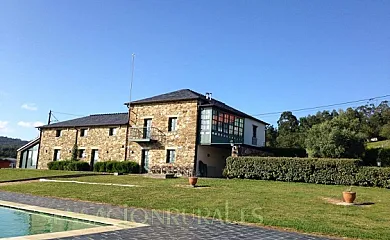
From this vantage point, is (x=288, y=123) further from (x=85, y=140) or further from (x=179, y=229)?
(x=179, y=229)

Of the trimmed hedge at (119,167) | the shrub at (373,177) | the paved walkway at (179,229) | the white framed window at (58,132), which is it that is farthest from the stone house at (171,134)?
the paved walkway at (179,229)

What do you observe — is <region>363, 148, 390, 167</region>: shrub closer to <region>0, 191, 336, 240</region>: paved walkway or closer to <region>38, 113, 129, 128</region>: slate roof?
<region>38, 113, 129, 128</region>: slate roof

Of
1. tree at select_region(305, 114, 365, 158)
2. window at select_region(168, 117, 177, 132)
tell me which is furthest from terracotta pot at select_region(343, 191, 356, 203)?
tree at select_region(305, 114, 365, 158)

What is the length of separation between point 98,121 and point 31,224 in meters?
26.8

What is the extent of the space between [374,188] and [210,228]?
1315cm

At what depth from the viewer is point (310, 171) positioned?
69.8 ft

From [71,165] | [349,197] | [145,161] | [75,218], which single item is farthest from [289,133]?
[75,218]

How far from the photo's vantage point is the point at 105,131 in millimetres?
33750

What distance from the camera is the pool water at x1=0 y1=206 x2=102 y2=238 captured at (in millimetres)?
8461

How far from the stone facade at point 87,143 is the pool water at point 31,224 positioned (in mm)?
21223

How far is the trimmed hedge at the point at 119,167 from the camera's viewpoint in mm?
30188

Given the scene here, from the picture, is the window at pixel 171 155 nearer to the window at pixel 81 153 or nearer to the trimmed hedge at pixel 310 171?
the trimmed hedge at pixel 310 171

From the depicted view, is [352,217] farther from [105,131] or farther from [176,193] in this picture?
[105,131]

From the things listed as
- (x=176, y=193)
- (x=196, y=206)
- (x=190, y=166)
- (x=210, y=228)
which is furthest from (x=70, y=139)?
(x=210, y=228)
